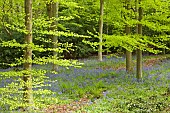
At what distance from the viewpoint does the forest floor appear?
31.7ft

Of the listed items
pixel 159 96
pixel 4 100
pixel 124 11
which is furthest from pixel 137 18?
pixel 4 100

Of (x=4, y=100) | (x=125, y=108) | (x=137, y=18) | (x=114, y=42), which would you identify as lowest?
(x=125, y=108)

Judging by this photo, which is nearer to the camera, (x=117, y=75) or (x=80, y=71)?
(x=117, y=75)

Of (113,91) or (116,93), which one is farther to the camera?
(113,91)

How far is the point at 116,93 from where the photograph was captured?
1159 centimetres

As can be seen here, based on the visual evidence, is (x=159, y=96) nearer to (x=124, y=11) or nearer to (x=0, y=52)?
(x=124, y=11)

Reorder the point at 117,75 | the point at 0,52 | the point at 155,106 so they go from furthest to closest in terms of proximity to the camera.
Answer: the point at 0,52 < the point at 117,75 < the point at 155,106

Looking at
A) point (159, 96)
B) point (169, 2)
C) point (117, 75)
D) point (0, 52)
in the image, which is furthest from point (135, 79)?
point (0, 52)

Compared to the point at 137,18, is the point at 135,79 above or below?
below

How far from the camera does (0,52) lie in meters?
23.6

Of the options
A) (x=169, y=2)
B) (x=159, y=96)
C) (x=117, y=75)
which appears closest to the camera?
(x=159, y=96)

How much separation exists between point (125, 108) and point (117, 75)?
511 centimetres

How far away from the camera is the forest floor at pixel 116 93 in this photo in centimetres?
965

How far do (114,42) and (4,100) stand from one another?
7.19 m
